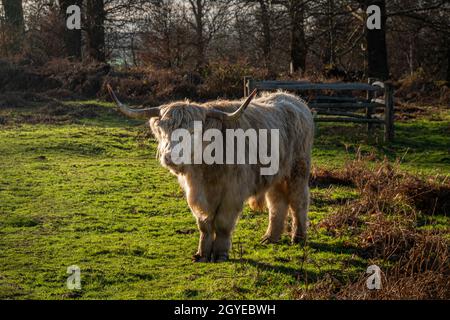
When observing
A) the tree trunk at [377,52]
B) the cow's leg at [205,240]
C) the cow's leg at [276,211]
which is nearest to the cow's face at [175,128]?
the cow's leg at [205,240]

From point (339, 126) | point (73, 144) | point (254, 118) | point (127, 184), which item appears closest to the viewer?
point (254, 118)

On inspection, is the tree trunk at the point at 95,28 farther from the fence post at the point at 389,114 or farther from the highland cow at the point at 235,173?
the highland cow at the point at 235,173

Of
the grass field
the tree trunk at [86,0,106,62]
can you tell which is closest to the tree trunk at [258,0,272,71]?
the tree trunk at [86,0,106,62]

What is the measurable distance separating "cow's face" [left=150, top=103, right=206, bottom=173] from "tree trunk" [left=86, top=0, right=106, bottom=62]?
19349 millimetres

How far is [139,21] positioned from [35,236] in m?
18.9

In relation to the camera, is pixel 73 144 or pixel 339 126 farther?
pixel 339 126

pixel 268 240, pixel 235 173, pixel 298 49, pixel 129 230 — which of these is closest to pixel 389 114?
pixel 268 240

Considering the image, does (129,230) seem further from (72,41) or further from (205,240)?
(72,41)

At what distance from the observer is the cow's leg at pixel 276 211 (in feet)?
24.0

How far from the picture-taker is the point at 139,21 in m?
25.2

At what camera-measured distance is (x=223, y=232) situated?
6484 millimetres
